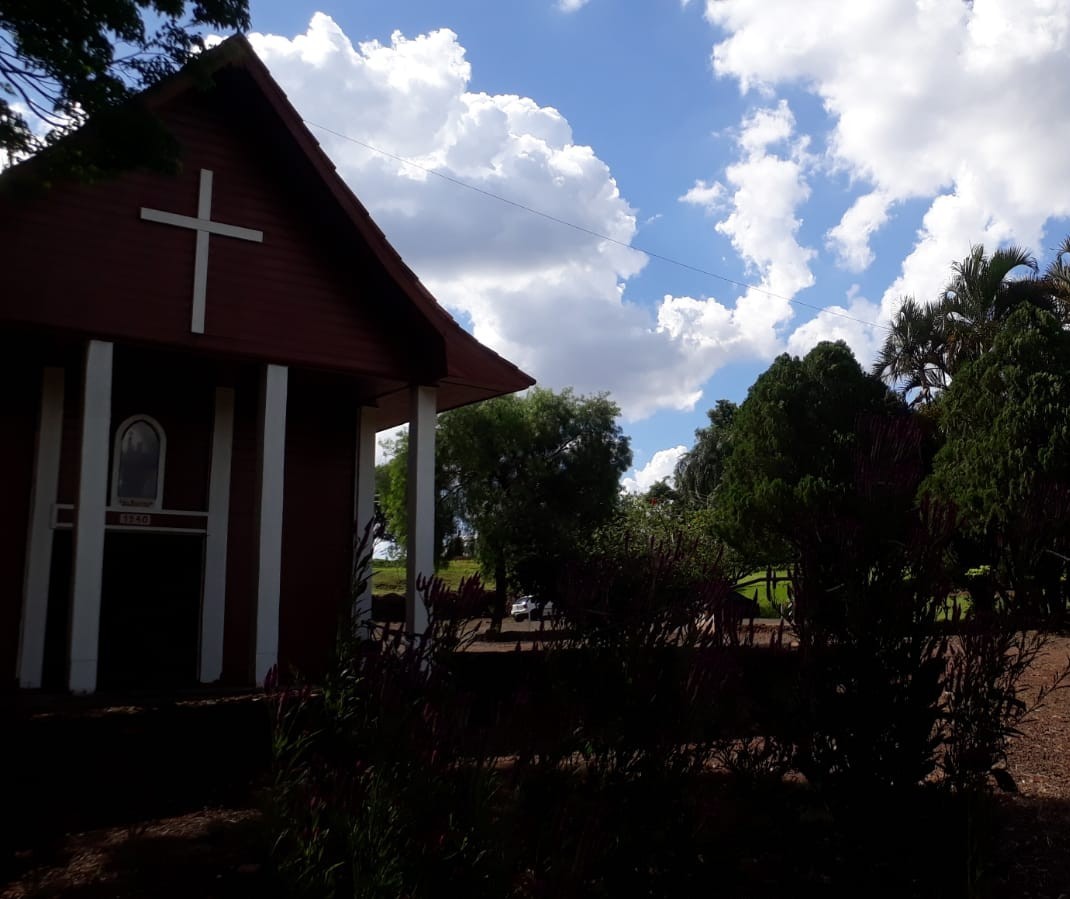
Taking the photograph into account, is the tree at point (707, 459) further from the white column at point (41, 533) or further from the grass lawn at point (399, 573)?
the white column at point (41, 533)

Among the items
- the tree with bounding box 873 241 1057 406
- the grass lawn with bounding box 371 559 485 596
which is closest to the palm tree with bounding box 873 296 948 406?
the tree with bounding box 873 241 1057 406

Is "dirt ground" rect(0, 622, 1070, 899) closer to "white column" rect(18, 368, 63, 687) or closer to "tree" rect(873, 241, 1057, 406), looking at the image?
"white column" rect(18, 368, 63, 687)

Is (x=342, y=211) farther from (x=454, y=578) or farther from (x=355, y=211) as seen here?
(x=454, y=578)

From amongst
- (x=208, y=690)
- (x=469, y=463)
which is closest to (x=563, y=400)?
(x=469, y=463)

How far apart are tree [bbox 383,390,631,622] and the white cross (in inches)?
864

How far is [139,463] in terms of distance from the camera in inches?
491

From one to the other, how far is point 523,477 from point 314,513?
68.9 ft

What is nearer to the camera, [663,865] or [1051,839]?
[663,865]

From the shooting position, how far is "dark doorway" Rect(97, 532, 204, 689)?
12.3 metres

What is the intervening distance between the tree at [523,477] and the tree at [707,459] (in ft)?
60.8

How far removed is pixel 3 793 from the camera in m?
6.35

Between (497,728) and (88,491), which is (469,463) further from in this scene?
(497,728)

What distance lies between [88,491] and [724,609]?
7567 millimetres

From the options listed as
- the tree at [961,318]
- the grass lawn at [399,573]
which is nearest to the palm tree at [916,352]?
the tree at [961,318]
